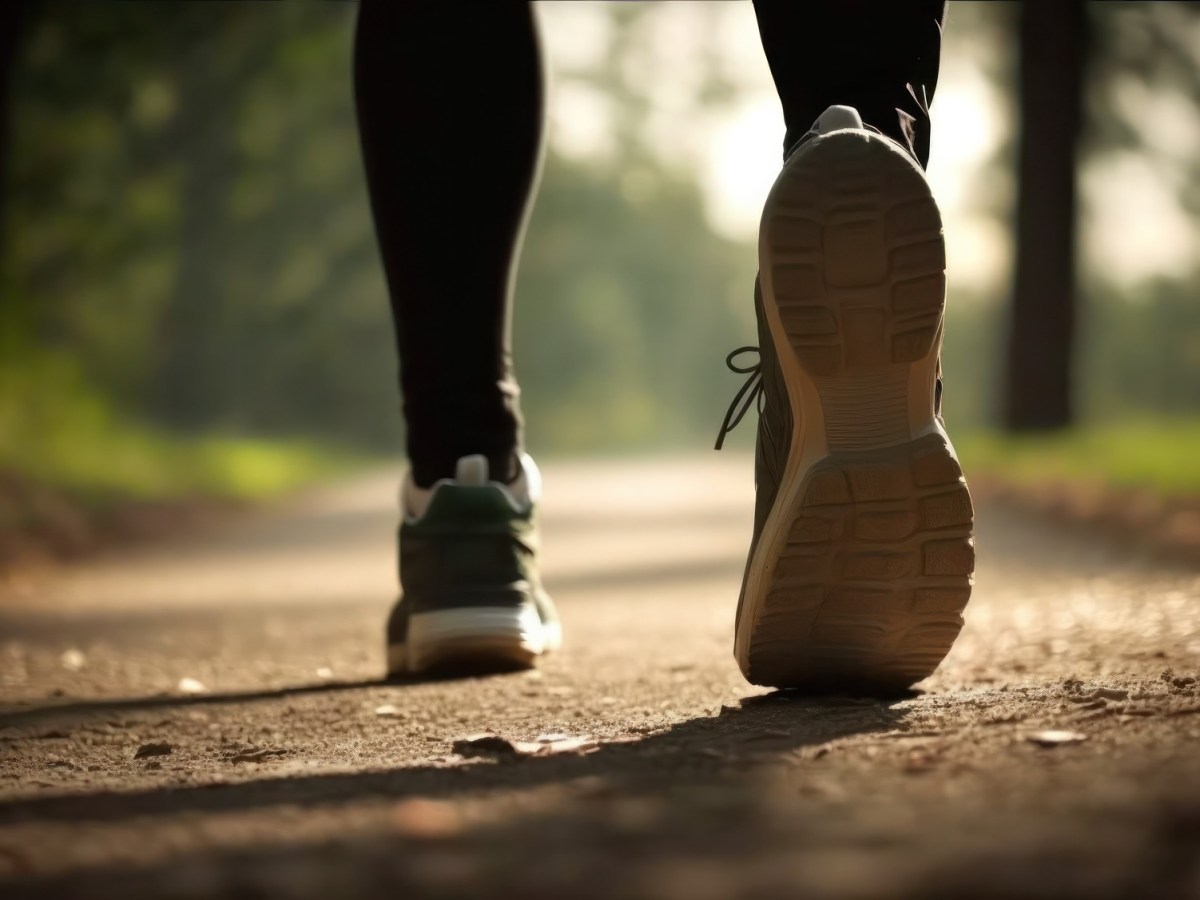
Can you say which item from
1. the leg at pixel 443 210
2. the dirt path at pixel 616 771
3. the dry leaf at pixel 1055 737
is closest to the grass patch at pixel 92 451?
the dirt path at pixel 616 771

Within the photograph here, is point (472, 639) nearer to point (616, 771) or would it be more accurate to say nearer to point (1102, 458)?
point (616, 771)

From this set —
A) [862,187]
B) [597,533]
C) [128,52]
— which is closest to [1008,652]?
[862,187]

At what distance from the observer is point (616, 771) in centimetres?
128

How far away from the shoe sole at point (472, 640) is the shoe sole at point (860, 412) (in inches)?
24.1

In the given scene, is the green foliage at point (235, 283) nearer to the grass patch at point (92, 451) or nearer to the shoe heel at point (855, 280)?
the grass patch at point (92, 451)

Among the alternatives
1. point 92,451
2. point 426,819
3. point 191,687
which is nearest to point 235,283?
point 92,451

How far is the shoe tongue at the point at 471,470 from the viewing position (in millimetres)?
2223

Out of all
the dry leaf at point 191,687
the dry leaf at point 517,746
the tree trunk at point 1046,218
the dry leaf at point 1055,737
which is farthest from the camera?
the tree trunk at point 1046,218

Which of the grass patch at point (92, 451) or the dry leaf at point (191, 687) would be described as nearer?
the dry leaf at point (191, 687)

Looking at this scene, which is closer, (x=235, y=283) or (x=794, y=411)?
(x=794, y=411)

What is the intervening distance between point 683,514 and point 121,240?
904 centimetres

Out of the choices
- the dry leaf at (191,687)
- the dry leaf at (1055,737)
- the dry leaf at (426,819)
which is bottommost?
the dry leaf at (426,819)

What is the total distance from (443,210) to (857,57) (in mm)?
769

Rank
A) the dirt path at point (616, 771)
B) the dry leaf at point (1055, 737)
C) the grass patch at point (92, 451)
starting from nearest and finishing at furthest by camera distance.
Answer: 1. the dirt path at point (616, 771)
2. the dry leaf at point (1055, 737)
3. the grass patch at point (92, 451)
